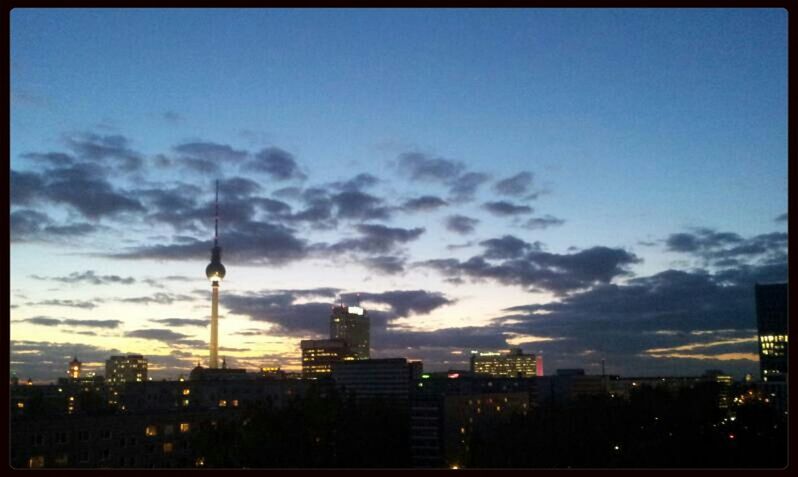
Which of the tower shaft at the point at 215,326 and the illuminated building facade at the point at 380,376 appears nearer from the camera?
the illuminated building facade at the point at 380,376

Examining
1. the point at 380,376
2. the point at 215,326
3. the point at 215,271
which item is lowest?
the point at 380,376

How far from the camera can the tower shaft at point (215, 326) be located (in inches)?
2041

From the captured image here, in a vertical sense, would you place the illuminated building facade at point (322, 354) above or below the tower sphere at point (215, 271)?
below

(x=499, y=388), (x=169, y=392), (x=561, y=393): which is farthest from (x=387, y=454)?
(x=561, y=393)

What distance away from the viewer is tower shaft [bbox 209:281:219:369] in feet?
170

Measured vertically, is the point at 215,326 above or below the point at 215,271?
below

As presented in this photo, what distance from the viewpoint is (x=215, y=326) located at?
54.1 meters

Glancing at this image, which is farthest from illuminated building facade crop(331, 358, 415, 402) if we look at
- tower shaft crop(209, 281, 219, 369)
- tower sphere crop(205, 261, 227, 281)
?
tower sphere crop(205, 261, 227, 281)

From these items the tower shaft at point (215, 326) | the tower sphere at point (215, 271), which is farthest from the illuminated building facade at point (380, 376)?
the tower sphere at point (215, 271)

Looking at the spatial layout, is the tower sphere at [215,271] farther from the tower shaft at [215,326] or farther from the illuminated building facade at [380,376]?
the illuminated building facade at [380,376]

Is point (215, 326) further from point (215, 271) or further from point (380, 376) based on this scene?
point (380, 376)

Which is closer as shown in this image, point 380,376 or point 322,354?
point 380,376

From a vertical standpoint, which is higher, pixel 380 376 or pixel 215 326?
pixel 215 326

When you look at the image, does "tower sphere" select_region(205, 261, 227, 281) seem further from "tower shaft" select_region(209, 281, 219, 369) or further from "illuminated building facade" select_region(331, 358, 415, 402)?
"illuminated building facade" select_region(331, 358, 415, 402)
